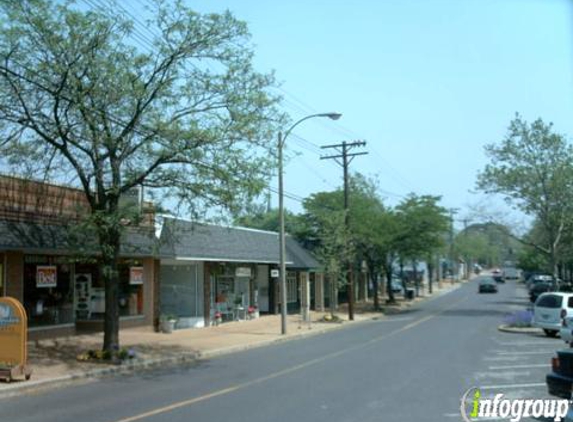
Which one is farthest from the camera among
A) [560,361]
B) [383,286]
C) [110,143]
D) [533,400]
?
[383,286]

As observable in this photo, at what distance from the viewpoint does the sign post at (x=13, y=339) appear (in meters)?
14.3

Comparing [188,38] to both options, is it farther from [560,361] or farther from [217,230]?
[217,230]

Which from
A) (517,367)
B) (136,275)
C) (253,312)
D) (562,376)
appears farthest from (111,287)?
(253,312)

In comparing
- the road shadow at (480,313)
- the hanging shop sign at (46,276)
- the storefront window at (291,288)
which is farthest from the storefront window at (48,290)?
the road shadow at (480,313)

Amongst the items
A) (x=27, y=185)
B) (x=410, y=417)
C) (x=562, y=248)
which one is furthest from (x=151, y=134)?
(x=562, y=248)

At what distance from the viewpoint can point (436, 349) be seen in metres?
20.1

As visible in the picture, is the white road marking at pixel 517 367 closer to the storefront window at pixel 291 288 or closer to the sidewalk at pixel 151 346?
the sidewalk at pixel 151 346

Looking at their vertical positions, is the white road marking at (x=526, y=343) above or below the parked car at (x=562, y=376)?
below

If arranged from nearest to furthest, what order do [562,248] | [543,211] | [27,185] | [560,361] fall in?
[560,361] → [27,185] → [543,211] → [562,248]

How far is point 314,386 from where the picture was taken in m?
13.2

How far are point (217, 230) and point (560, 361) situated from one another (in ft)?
79.0

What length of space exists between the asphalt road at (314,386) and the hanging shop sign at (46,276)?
5917mm

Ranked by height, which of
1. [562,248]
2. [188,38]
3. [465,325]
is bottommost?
[465,325]

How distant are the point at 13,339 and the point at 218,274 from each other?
711 inches
